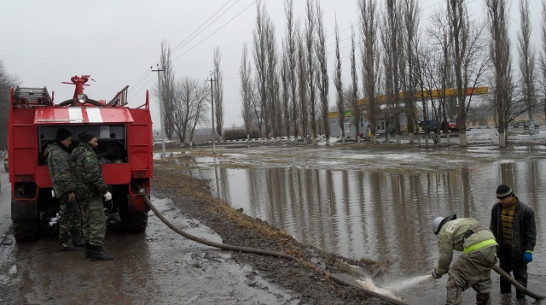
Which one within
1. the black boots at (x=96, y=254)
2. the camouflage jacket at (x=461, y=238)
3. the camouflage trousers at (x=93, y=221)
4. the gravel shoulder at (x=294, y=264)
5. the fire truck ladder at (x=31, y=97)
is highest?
the fire truck ladder at (x=31, y=97)

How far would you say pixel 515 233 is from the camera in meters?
5.52

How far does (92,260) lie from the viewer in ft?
21.1

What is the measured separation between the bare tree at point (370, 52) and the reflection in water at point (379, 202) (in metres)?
21.6

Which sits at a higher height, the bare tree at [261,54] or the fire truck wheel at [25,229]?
the bare tree at [261,54]

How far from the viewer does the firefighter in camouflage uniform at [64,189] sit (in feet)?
21.2

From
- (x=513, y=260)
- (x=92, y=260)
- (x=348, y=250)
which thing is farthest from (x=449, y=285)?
(x=92, y=260)

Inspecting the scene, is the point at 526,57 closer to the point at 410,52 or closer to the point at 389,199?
the point at 410,52

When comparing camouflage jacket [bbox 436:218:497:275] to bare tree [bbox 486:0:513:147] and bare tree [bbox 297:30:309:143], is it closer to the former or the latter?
bare tree [bbox 486:0:513:147]

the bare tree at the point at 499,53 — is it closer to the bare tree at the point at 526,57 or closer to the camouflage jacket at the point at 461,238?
the bare tree at the point at 526,57

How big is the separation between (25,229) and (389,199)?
9092mm

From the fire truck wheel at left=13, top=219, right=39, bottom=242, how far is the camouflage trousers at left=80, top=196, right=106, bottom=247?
168 centimetres

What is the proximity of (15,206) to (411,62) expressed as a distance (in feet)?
112

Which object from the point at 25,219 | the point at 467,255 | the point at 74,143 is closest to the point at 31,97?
the point at 74,143

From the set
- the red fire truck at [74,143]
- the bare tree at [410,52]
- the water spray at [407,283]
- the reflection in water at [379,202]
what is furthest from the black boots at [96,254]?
the bare tree at [410,52]
